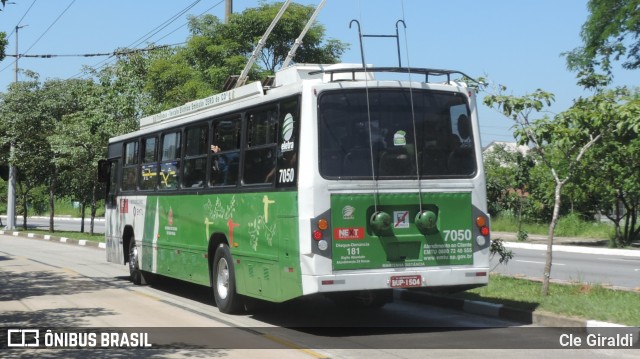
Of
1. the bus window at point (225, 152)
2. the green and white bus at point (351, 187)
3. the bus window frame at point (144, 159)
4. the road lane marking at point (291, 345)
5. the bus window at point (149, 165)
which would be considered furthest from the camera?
the bus window at point (149, 165)

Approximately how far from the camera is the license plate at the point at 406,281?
31.9ft

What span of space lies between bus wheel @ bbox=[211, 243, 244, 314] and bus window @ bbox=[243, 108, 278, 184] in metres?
1.33

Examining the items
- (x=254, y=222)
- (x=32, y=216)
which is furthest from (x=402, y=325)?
(x=32, y=216)

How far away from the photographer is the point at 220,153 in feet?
39.5

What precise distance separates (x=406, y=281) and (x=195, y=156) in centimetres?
460

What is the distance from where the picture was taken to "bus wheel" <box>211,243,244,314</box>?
1162 cm

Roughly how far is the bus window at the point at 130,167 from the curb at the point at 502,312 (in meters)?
5.99

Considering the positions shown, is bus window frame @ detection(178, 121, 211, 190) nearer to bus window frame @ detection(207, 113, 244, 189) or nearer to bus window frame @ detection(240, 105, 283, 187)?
bus window frame @ detection(207, 113, 244, 189)

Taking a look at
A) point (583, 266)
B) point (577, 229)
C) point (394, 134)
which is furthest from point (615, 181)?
point (394, 134)

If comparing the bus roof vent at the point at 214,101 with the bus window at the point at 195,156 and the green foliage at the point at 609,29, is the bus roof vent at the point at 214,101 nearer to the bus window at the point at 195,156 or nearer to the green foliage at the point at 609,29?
the bus window at the point at 195,156

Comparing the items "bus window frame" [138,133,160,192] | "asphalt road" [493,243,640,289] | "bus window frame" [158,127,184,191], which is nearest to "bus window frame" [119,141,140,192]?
"bus window frame" [138,133,160,192]

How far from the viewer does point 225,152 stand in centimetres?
1187

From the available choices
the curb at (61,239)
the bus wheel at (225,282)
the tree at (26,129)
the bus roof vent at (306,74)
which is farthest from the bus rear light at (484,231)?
the tree at (26,129)

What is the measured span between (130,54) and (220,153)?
77.3ft
